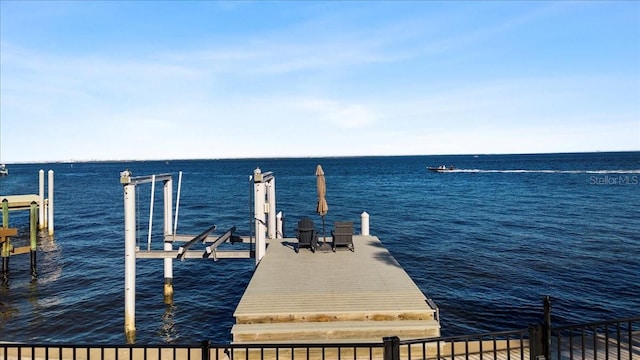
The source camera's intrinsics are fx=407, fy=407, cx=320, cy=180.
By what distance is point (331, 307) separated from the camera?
9.00m

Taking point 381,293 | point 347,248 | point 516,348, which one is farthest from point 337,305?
point 347,248

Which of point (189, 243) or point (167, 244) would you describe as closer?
point (189, 243)

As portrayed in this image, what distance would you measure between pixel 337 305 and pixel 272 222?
8875 mm

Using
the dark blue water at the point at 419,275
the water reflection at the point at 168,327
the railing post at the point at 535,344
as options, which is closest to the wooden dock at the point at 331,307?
the railing post at the point at 535,344

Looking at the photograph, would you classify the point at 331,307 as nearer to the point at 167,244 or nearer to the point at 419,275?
the point at 167,244

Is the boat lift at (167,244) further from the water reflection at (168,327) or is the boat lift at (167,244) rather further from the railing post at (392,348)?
the railing post at (392,348)

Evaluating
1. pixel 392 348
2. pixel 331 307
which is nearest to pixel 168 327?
pixel 331 307

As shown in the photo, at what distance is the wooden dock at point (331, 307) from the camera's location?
27.6ft

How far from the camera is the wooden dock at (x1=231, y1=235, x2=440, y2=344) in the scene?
8.41 metres

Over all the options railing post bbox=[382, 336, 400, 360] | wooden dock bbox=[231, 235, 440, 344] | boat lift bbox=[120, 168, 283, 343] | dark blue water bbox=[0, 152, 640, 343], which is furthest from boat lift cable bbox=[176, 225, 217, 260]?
railing post bbox=[382, 336, 400, 360]

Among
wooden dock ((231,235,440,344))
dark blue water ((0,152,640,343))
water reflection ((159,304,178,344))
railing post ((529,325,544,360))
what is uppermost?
railing post ((529,325,544,360))

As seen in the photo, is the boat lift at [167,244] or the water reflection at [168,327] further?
the water reflection at [168,327]

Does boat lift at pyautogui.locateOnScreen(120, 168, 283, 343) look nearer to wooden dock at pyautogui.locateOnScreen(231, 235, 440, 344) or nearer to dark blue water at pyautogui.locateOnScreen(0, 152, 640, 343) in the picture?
dark blue water at pyautogui.locateOnScreen(0, 152, 640, 343)

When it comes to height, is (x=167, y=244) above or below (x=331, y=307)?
above
